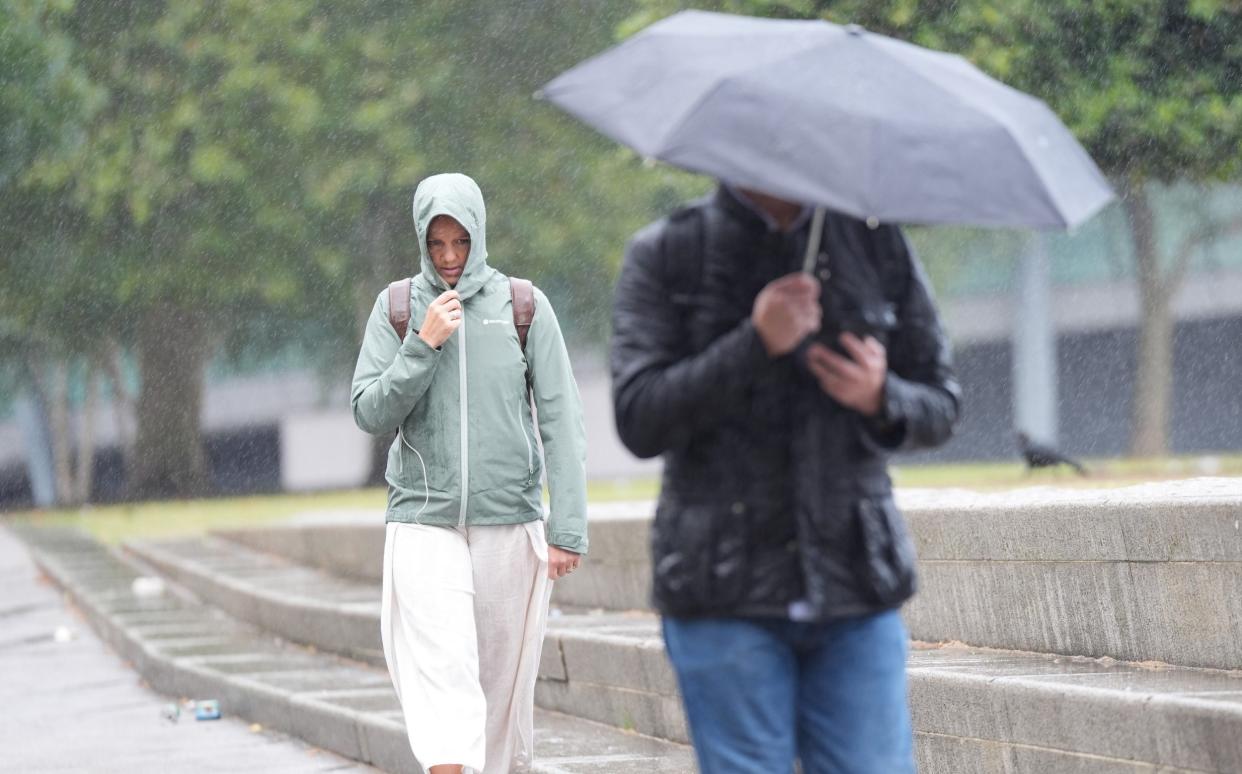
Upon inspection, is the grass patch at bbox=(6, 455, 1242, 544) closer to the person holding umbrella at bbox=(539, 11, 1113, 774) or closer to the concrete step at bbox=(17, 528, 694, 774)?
the concrete step at bbox=(17, 528, 694, 774)

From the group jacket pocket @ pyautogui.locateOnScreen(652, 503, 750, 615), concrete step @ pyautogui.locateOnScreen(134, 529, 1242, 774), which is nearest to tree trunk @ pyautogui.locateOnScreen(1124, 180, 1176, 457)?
concrete step @ pyautogui.locateOnScreen(134, 529, 1242, 774)

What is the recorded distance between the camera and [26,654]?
14211 mm

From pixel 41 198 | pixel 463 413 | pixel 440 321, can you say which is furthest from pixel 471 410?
pixel 41 198

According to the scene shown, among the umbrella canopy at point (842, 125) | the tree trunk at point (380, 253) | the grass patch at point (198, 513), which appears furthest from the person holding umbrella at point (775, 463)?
the tree trunk at point (380, 253)

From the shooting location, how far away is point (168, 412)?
34938 millimetres

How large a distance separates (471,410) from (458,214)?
578 millimetres

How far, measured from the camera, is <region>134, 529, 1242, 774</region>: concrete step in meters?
5.10

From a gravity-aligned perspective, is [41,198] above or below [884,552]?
above

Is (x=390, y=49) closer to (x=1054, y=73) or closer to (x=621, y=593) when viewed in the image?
(x=1054, y=73)

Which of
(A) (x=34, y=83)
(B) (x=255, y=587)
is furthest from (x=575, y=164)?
(B) (x=255, y=587)

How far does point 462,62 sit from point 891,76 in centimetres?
2626

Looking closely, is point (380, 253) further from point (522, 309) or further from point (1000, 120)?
point (1000, 120)

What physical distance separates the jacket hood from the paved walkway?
3318 mm

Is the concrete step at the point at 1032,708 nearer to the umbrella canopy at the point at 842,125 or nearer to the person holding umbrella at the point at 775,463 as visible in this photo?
the person holding umbrella at the point at 775,463
